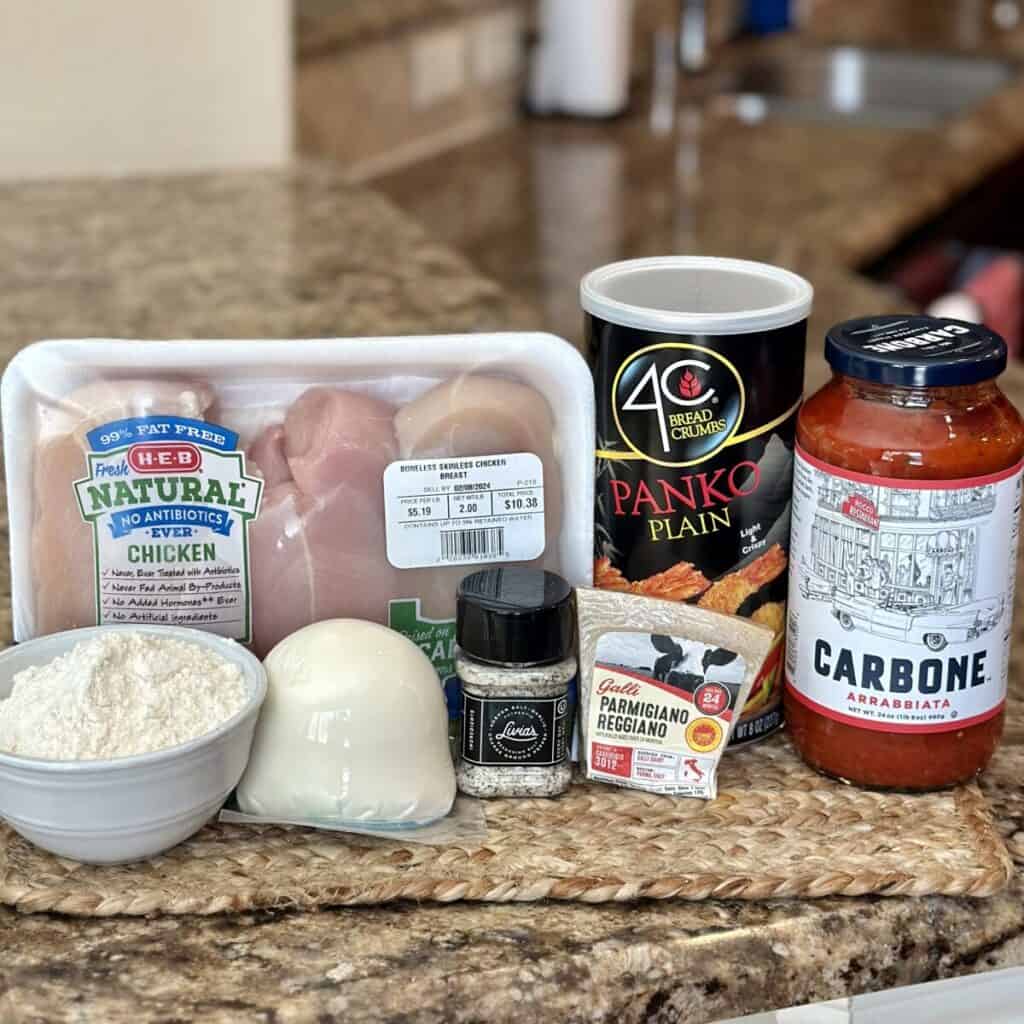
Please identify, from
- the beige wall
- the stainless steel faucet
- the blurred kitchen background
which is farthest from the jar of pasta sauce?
the stainless steel faucet

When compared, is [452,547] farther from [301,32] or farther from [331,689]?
[301,32]

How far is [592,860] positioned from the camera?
0.69 metres

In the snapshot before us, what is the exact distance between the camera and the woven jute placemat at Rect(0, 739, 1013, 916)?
66 cm

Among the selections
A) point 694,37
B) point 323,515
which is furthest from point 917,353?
point 694,37

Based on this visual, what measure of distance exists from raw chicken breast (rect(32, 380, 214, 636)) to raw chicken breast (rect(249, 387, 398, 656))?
0.05m

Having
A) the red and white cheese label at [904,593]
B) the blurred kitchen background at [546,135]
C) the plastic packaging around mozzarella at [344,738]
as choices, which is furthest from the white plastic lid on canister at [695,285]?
the blurred kitchen background at [546,135]

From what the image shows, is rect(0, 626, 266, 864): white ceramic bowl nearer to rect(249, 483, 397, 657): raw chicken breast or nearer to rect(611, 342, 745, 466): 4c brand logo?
rect(249, 483, 397, 657): raw chicken breast

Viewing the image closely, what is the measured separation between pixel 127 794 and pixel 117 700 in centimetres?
5

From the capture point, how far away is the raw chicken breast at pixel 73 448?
0.75m

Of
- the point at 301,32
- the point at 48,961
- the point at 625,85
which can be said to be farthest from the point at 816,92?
the point at 48,961

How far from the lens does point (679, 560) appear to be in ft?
2.46

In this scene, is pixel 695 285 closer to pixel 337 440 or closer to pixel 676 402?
pixel 676 402

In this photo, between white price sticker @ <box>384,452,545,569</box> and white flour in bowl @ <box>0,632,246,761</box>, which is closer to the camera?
white flour in bowl @ <box>0,632,246,761</box>

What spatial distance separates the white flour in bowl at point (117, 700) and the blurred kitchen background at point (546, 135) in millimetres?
725
